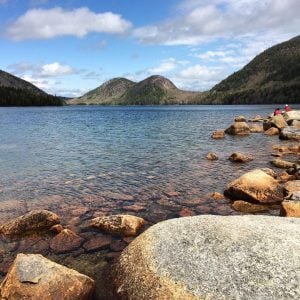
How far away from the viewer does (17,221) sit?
13578 millimetres

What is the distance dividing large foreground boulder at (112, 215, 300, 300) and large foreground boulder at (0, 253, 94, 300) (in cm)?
92

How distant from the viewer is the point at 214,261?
793 cm

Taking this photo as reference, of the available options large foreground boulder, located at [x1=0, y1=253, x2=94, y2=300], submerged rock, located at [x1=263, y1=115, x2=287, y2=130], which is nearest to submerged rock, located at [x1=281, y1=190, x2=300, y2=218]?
large foreground boulder, located at [x1=0, y1=253, x2=94, y2=300]

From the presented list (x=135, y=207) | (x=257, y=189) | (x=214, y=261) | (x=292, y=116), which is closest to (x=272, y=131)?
(x=292, y=116)

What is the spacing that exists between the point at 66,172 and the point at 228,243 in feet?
59.4

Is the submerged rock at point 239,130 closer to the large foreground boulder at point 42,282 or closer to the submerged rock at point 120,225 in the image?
the submerged rock at point 120,225

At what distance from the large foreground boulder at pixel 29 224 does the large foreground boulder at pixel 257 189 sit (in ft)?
28.0

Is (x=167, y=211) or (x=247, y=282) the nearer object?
(x=247, y=282)

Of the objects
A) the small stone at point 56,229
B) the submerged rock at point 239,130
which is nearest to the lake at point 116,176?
the small stone at point 56,229

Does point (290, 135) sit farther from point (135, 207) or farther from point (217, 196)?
point (135, 207)

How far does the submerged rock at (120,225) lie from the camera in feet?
43.1

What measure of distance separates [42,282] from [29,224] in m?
5.51

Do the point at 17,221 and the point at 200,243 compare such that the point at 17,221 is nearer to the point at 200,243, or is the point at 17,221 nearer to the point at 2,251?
the point at 2,251

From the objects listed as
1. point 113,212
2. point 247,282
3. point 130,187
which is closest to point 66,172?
point 130,187
